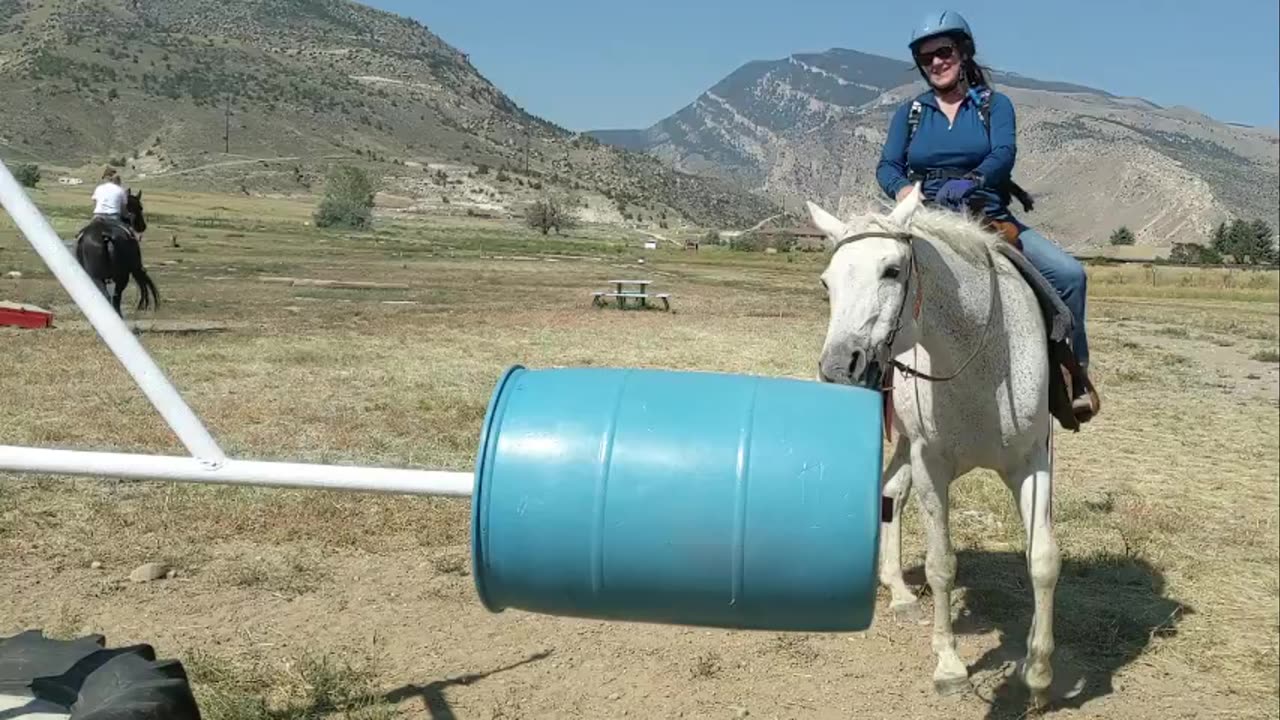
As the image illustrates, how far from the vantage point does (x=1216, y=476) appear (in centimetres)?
927

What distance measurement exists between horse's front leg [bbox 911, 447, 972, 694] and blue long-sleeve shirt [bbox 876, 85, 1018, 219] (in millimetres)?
1345

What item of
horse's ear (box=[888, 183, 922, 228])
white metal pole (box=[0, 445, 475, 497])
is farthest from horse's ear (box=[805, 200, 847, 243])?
white metal pole (box=[0, 445, 475, 497])

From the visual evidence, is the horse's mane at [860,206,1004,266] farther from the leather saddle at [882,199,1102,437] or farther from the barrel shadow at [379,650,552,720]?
the barrel shadow at [379,650,552,720]

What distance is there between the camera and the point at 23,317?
14797 millimetres

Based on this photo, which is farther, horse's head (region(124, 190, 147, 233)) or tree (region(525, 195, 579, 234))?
tree (region(525, 195, 579, 234))

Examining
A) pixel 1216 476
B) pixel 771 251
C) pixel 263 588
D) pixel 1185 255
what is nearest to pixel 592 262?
pixel 771 251

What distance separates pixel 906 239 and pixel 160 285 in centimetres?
2402

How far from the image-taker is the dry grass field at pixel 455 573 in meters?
4.57

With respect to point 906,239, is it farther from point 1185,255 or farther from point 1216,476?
point 1185,255

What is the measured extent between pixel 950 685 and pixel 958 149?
2611mm

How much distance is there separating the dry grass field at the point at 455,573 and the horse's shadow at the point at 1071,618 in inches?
0.8

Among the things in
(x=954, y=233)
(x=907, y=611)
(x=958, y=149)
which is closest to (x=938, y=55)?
(x=958, y=149)

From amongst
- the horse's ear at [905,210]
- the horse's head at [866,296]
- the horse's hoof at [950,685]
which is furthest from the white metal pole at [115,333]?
the horse's hoof at [950,685]

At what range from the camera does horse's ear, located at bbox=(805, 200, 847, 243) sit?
4070 millimetres
